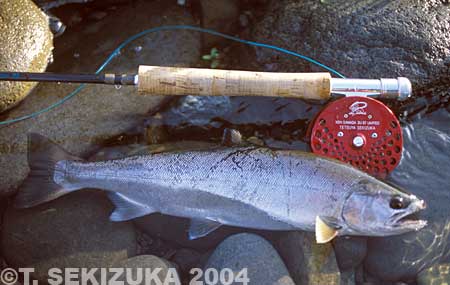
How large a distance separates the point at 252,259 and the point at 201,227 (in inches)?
19.5

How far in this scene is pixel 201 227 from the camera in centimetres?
362

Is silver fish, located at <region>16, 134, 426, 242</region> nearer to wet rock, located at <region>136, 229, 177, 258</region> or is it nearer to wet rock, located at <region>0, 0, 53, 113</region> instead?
wet rock, located at <region>136, 229, 177, 258</region>

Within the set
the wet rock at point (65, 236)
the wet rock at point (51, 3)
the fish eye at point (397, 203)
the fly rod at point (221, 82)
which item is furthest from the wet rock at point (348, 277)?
the wet rock at point (51, 3)

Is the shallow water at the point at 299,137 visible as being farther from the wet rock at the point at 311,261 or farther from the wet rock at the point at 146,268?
the wet rock at the point at 146,268

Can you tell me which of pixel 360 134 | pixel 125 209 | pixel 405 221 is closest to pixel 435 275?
pixel 405 221

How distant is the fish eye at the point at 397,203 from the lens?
124 inches

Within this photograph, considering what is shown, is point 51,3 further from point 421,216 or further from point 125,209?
point 421,216

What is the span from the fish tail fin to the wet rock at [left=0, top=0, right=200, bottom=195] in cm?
25

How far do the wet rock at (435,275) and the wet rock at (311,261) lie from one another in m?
0.75

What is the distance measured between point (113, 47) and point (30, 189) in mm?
1543

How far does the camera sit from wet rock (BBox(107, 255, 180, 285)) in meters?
3.65

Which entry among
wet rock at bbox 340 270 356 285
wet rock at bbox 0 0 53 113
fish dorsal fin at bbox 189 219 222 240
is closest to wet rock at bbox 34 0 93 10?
wet rock at bbox 0 0 53 113

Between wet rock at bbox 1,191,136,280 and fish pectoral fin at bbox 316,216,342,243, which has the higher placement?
fish pectoral fin at bbox 316,216,342,243

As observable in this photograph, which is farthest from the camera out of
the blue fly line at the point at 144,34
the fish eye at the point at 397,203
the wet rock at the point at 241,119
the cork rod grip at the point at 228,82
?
the wet rock at the point at 241,119
